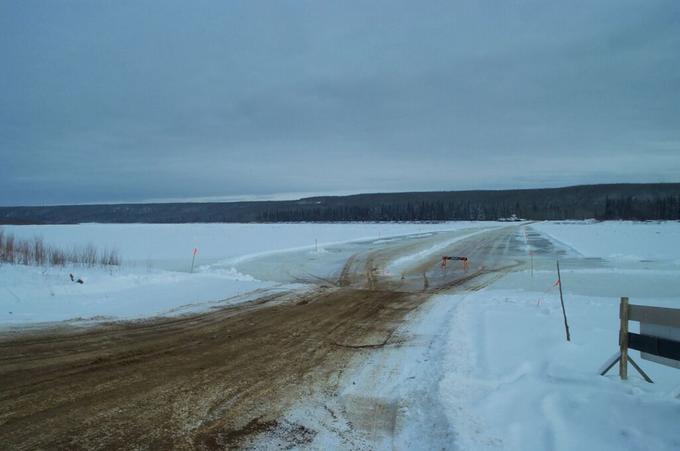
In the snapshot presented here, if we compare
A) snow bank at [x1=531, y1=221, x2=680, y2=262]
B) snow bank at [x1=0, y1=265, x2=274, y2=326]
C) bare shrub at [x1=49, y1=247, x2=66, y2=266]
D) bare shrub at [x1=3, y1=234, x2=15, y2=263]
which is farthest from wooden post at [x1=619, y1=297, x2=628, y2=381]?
snow bank at [x1=531, y1=221, x2=680, y2=262]

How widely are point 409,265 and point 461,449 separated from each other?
16866 millimetres

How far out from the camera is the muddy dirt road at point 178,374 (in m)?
4.20

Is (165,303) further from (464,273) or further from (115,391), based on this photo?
(464,273)

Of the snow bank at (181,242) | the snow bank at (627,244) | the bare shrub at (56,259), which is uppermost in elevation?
the bare shrub at (56,259)

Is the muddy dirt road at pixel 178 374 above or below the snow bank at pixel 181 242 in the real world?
above

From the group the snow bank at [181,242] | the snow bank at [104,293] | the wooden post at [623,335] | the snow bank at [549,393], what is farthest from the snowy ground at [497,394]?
the snow bank at [181,242]

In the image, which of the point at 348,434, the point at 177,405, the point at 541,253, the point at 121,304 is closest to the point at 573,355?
the point at 348,434

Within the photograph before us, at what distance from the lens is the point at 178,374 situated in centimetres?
578

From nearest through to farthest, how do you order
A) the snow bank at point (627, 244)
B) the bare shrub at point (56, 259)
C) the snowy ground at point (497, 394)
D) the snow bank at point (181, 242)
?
the snowy ground at point (497, 394), the bare shrub at point (56, 259), the snow bank at point (627, 244), the snow bank at point (181, 242)

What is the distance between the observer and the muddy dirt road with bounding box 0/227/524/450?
420 cm

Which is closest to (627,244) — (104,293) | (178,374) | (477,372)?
(477,372)

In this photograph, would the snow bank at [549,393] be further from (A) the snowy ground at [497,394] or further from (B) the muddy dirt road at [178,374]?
(B) the muddy dirt road at [178,374]

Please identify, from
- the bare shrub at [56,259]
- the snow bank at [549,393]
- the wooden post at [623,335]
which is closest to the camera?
the snow bank at [549,393]

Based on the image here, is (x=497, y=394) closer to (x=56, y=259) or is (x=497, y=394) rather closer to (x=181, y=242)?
(x=56, y=259)
